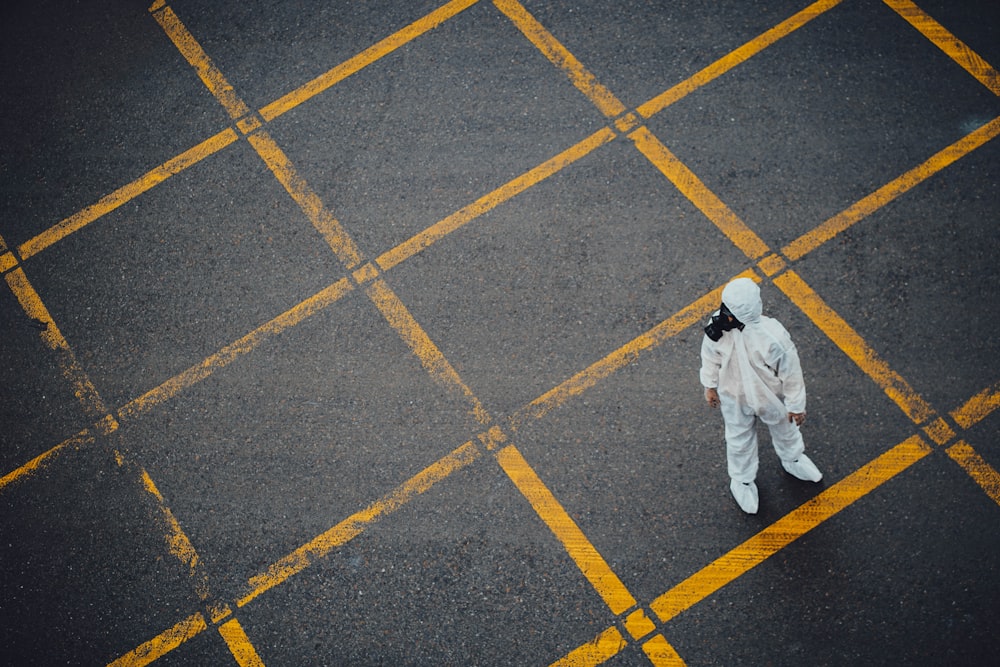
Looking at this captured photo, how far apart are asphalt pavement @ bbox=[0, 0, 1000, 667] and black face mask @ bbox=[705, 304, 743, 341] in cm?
125

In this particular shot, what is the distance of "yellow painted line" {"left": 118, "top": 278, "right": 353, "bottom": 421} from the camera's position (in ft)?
18.1

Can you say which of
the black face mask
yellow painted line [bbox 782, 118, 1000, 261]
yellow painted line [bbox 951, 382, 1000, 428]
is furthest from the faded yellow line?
yellow painted line [bbox 951, 382, 1000, 428]

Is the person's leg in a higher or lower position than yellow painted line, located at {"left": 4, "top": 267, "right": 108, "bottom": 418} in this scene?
lower

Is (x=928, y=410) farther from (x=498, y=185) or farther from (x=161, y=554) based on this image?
(x=161, y=554)

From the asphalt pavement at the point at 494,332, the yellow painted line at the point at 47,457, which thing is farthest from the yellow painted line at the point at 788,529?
the yellow painted line at the point at 47,457

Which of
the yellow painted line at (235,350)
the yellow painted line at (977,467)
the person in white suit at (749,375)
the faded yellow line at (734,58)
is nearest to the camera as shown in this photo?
the person in white suit at (749,375)

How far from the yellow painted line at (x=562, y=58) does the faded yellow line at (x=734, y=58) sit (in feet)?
0.80

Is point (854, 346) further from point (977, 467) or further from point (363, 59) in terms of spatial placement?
point (363, 59)

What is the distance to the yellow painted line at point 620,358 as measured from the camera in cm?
519

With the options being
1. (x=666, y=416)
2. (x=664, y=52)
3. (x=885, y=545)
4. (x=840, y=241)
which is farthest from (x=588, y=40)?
(x=885, y=545)

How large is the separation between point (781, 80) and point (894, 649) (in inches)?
158

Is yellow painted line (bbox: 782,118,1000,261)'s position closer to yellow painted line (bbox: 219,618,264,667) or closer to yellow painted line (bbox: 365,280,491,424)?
yellow painted line (bbox: 365,280,491,424)

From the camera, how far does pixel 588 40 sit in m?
6.17

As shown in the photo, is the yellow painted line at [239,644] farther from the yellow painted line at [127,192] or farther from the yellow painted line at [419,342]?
the yellow painted line at [127,192]
